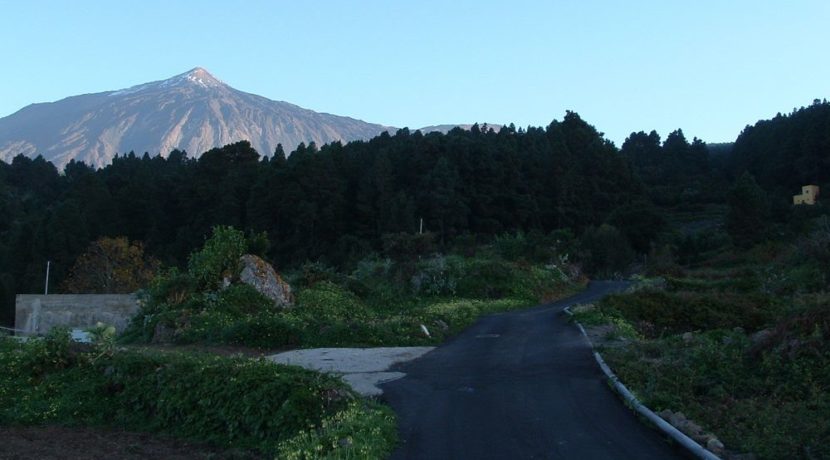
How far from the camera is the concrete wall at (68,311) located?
2891 cm

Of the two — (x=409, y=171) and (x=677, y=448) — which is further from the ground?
(x=409, y=171)

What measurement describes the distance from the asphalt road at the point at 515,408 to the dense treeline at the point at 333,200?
40.1m

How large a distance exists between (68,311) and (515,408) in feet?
75.6

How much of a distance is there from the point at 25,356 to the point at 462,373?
7.27 m

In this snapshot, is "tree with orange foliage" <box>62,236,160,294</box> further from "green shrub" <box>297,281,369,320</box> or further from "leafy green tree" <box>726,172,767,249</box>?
"leafy green tree" <box>726,172,767,249</box>

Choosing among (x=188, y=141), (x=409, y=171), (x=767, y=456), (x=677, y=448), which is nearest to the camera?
(x=767, y=456)

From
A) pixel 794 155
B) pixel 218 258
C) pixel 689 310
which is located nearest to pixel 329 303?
pixel 218 258

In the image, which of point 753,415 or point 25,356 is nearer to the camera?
point 753,415

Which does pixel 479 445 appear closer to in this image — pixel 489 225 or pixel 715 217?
pixel 489 225

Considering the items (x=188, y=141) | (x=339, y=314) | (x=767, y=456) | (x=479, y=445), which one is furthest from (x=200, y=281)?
(x=188, y=141)

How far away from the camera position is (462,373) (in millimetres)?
13648

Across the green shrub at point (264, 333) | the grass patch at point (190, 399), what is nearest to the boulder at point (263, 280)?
the green shrub at point (264, 333)

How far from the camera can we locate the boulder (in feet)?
74.0

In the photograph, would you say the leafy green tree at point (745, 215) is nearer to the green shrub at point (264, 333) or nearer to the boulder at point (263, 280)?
the boulder at point (263, 280)
